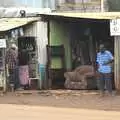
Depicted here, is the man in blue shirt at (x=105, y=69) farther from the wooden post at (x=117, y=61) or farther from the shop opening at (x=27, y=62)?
the shop opening at (x=27, y=62)

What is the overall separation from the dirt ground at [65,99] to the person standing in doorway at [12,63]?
2.53ft

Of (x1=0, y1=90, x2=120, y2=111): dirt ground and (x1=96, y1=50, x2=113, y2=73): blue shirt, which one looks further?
(x1=96, y1=50, x2=113, y2=73): blue shirt

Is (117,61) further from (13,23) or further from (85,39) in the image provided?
(13,23)

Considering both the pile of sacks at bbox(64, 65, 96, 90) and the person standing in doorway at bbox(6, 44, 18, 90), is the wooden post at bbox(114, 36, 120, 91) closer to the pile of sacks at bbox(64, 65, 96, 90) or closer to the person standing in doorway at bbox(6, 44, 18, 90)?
the pile of sacks at bbox(64, 65, 96, 90)

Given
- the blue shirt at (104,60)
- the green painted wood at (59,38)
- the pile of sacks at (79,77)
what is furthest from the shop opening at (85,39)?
the blue shirt at (104,60)

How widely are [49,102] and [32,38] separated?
13.2ft

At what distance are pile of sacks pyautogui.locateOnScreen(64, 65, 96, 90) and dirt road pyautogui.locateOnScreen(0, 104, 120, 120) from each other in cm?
362

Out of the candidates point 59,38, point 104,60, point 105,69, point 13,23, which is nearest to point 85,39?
point 59,38

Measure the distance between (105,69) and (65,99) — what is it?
5.33ft

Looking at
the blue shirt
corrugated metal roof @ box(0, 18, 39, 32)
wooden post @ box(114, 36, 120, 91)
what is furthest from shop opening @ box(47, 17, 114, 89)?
the blue shirt

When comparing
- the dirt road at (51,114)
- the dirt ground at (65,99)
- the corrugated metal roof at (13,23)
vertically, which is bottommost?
the dirt road at (51,114)

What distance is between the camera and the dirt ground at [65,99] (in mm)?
17500

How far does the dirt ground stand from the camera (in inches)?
689

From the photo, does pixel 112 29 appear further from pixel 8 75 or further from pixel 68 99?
pixel 8 75
